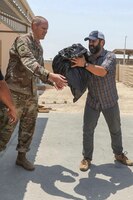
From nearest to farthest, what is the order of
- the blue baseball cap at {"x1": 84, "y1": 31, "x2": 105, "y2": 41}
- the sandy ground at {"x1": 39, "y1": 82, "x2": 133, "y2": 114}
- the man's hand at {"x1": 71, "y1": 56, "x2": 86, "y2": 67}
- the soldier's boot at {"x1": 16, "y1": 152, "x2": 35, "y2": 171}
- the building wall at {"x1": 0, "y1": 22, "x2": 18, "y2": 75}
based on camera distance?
the man's hand at {"x1": 71, "y1": 56, "x2": 86, "y2": 67} → the blue baseball cap at {"x1": 84, "y1": 31, "x2": 105, "y2": 41} → the soldier's boot at {"x1": 16, "y1": 152, "x2": 35, "y2": 171} → the sandy ground at {"x1": 39, "y1": 82, "x2": 133, "y2": 114} → the building wall at {"x1": 0, "y1": 22, "x2": 18, "y2": 75}

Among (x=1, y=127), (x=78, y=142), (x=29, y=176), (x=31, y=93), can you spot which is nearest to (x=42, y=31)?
(x=31, y=93)

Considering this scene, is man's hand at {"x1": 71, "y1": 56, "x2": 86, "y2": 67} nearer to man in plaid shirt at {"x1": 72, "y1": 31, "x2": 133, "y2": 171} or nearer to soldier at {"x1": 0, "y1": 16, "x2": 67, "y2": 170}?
man in plaid shirt at {"x1": 72, "y1": 31, "x2": 133, "y2": 171}

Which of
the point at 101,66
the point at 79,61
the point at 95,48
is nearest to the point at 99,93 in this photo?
the point at 101,66

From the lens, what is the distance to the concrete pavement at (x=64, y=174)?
14.4 ft

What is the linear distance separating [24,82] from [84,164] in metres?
1.30

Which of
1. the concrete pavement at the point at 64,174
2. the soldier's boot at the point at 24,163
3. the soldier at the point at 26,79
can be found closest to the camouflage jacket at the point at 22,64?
the soldier at the point at 26,79

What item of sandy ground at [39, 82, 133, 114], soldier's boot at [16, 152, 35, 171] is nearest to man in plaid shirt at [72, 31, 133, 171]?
soldier's boot at [16, 152, 35, 171]

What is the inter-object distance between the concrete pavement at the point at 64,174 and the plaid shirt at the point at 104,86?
0.85m

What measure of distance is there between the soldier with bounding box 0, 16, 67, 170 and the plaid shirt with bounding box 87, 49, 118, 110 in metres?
0.65

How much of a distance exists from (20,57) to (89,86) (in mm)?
988

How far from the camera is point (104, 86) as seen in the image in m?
5.01

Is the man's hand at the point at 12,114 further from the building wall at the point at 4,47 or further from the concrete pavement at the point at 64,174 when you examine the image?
the building wall at the point at 4,47

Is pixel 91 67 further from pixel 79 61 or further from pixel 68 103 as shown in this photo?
pixel 68 103

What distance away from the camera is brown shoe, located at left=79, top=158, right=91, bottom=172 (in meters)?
5.19
